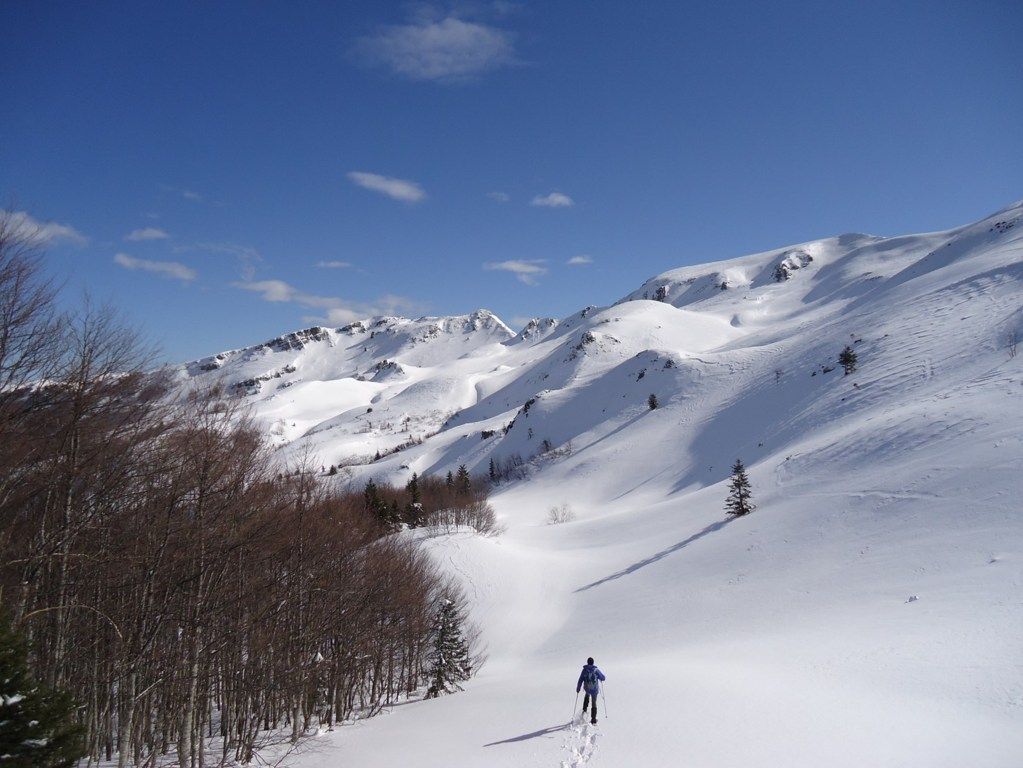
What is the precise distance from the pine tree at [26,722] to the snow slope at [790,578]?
5.69 metres

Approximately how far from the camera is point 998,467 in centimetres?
1872

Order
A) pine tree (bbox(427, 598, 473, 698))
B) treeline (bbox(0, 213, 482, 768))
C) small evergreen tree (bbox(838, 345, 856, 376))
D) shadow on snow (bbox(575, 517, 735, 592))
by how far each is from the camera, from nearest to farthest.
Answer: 1. treeline (bbox(0, 213, 482, 768))
2. pine tree (bbox(427, 598, 473, 698))
3. shadow on snow (bbox(575, 517, 735, 592))
4. small evergreen tree (bbox(838, 345, 856, 376))

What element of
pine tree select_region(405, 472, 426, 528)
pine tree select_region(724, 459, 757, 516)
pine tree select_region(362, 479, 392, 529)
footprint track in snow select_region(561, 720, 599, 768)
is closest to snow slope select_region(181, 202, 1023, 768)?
footprint track in snow select_region(561, 720, 599, 768)

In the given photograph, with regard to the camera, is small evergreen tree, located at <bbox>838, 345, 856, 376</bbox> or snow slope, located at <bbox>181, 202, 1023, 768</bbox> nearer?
snow slope, located at <bbox>181, 202, 1023, 768</bbox>

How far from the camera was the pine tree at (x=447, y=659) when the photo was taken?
58.0ft

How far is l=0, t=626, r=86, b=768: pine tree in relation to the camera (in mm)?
4414

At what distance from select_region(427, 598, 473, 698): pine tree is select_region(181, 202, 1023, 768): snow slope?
0.85m

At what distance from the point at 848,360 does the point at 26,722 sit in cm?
5656

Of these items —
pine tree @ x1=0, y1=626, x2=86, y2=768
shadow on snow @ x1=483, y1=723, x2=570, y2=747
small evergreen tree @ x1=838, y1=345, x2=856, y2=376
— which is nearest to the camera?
pine tree @ x1=0, y1=626, x2=86, y2=768

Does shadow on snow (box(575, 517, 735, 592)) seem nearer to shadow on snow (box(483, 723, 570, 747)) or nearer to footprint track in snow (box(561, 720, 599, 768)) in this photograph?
shadow on snow (box(483, 723, 570, 747))

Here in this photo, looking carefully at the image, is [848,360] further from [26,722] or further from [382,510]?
[26,722]

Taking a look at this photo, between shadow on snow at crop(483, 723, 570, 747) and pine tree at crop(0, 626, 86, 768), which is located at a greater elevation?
pine tree at crop(0, 626, 86, 768)

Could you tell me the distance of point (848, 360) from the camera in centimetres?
4797

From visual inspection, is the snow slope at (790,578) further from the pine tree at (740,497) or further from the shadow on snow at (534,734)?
the pine tree at (740,497)
